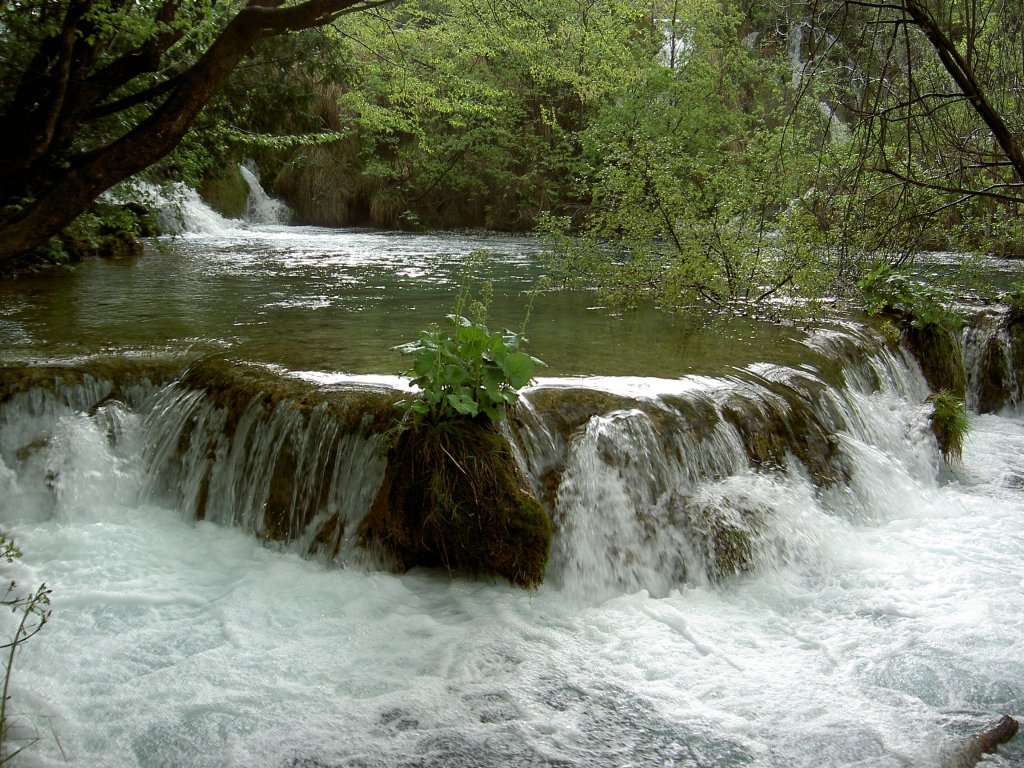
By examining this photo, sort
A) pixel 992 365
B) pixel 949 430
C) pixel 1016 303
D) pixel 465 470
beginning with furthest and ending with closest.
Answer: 1. pixel 1016 303
2. pixel 992 365
3. pixel 949 430
4. pixel 465 470

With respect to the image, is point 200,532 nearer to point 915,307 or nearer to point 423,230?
point 915,307

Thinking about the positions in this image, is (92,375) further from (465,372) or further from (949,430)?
(949,430)

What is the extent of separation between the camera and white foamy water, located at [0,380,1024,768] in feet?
10.3

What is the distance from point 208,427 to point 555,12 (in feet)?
51.4

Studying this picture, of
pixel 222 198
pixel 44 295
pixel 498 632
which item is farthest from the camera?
pixel 222 198

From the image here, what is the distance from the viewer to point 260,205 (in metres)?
21.4

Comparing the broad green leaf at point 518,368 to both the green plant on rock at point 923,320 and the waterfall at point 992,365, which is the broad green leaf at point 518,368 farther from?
the waterfall at point 992,365

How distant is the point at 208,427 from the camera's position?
5.11 metres

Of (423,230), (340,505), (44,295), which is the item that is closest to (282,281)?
(44,295)

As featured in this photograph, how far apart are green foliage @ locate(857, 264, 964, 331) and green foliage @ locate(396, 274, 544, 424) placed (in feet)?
19.2

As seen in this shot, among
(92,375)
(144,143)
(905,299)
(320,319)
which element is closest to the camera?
(144,143)

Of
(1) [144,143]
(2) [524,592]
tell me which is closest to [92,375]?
(1) [144,143]

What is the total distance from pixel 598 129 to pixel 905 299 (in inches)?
459

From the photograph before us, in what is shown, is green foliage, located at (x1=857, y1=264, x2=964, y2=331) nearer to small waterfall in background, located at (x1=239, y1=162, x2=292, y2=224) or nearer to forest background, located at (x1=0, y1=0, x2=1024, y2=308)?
forest background, located at (x1=0, y1=0, x2=1024, y2=308)
